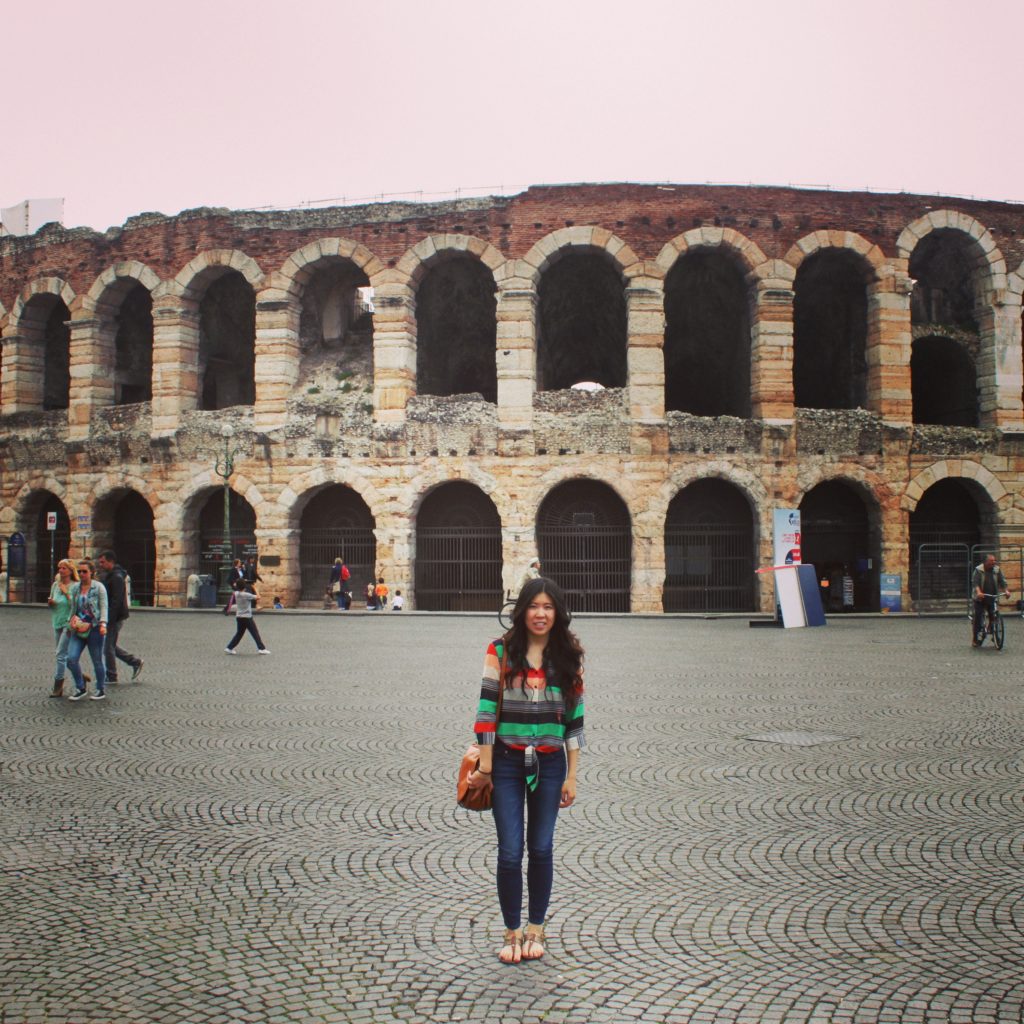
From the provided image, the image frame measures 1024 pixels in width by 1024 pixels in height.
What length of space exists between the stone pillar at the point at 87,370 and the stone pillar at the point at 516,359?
39.1 ft

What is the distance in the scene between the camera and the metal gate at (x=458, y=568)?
26047 mm

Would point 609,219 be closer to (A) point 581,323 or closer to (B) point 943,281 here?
(A) point 581,323

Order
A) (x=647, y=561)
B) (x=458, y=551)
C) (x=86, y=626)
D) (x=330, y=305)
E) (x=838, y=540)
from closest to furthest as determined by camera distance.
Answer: (x=86, y=626)
(x=647, y=561)
(x=458, y=551)
(x=838, y=540)
(x=330, y=305)

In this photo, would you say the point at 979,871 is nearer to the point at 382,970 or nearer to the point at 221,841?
the point at 382,970

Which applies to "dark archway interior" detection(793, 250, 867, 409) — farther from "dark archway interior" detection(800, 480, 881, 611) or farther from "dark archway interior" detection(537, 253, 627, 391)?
"dark archway interior" detection(537, 253, 627, 391)

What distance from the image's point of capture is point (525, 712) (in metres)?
3.79

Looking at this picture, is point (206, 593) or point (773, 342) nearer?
point (773, 342)

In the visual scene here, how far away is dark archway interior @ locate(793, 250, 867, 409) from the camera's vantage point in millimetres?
27203

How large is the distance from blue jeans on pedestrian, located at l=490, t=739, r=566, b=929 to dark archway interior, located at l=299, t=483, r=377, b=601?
23191 mm

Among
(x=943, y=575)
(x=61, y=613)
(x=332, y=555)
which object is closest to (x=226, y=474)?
(x=332, y=555)

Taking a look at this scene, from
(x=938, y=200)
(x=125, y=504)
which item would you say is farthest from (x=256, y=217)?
(x=938, y=200)

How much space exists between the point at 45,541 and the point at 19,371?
5.25m

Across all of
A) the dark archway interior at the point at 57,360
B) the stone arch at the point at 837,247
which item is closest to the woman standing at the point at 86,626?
the stone arch at the point at 837,247

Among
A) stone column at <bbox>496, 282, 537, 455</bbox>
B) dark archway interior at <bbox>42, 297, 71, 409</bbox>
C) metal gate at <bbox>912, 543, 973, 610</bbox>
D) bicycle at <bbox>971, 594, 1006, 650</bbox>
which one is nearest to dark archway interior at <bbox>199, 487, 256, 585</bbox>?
dark archway interior at <bbox>42, 297, 71, 409</bbox>
